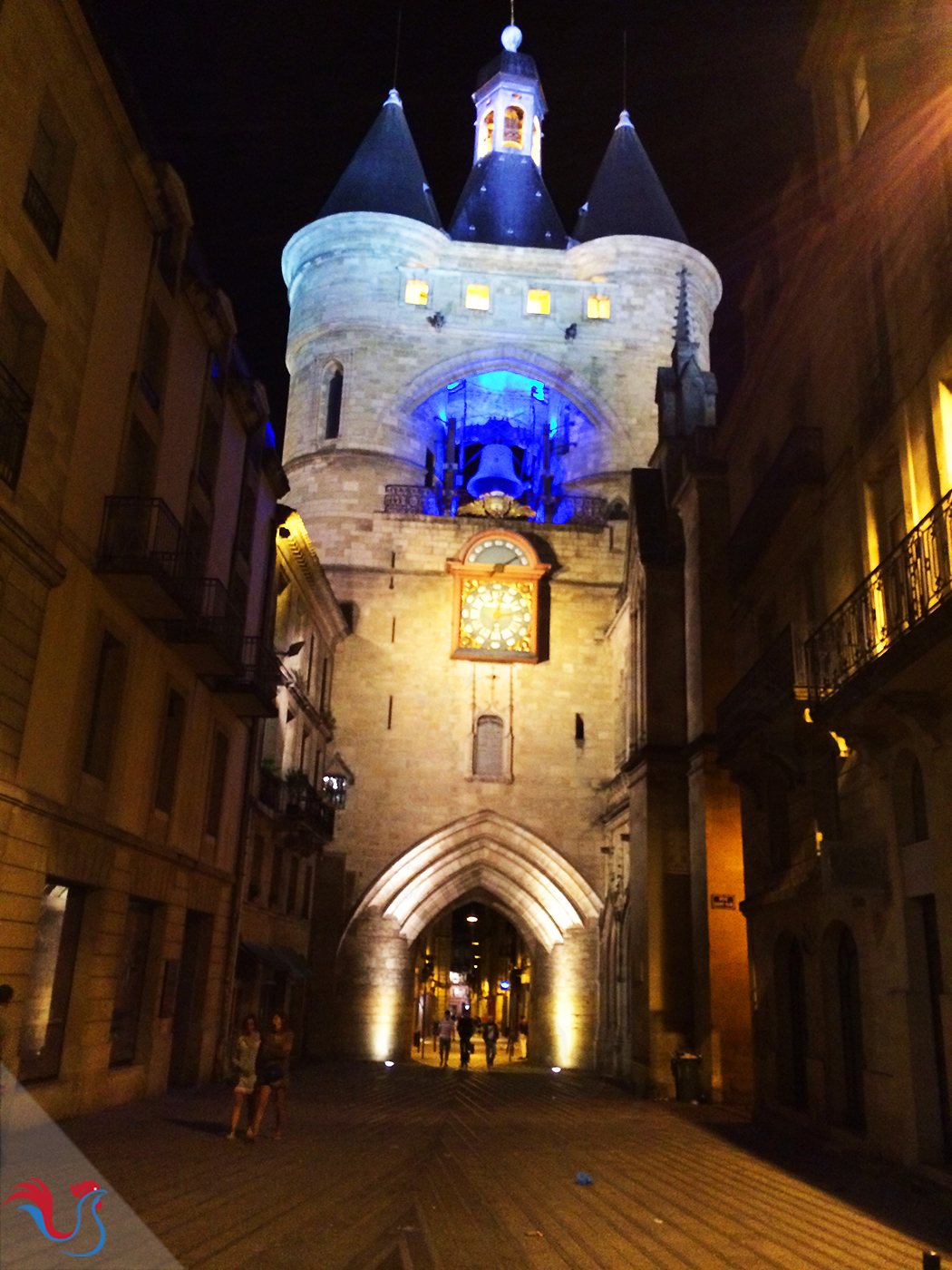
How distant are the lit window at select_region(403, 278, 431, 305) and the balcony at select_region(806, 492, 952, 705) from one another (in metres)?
25.5

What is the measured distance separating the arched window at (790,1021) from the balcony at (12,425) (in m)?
11.0

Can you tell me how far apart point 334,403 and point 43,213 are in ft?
75.8

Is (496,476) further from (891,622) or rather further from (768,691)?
(891,622)

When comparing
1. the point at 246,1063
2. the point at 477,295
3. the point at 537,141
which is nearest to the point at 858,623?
the point at 246,1063

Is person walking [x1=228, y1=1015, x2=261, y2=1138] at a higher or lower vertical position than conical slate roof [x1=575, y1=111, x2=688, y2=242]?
lower

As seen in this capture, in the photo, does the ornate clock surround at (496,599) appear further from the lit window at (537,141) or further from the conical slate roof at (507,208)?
the lit window at (537,141)

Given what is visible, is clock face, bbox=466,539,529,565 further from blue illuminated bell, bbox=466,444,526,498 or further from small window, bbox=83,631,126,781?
small window, bbox=83,631,126,781

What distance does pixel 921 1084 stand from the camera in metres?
10.2

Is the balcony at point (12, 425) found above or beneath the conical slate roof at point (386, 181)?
beneath

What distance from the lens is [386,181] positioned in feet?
124

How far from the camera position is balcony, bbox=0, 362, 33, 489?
10.7 metres

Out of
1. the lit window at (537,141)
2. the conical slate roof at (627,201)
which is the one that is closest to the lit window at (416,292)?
the conical slate roof at (627,201)

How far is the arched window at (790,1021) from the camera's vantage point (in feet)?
46.4

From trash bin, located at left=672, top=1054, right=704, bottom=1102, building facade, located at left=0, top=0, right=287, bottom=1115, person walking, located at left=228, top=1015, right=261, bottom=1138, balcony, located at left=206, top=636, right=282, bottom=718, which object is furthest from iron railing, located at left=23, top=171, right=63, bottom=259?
trash bin, located at left=672, top=1054, right=704, bottom=1102
